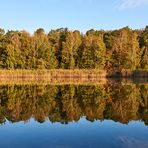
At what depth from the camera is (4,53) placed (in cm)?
7394

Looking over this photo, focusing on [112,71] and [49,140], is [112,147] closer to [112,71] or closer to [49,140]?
[49,140]

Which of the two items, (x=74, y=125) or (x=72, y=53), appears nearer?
(x=74, y=125)

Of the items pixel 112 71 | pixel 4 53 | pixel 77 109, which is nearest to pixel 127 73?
pixel 112 71

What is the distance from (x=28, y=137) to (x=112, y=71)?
178ft

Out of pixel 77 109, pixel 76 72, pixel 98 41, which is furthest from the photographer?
pixel 98 41

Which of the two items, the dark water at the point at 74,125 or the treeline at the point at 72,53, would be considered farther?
the treeline at the point at 72,53

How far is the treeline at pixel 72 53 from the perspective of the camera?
236ft

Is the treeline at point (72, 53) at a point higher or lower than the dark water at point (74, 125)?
higher

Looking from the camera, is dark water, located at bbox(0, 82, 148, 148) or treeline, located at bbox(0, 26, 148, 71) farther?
treeline, located at bbox(0, 26, 148, 71)

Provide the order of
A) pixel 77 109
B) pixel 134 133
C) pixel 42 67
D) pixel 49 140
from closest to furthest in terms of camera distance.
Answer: pixel 49 140, pixel 134 133, pixel 77 109, pixel 42 67

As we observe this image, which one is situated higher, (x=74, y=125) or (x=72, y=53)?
(x=72, y=53)

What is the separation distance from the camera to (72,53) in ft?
245

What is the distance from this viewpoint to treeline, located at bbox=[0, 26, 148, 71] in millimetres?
71812

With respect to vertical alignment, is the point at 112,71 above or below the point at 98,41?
below
